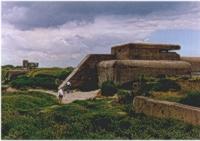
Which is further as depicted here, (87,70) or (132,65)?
(87,70)

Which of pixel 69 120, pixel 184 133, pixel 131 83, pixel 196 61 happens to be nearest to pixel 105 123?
pixel 69 120

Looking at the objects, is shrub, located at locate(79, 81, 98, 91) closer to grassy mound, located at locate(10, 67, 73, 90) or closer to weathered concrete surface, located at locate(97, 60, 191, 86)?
weathered concrete surface, located at locate(97, 60, 191, 86)

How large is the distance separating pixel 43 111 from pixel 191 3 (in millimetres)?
5520

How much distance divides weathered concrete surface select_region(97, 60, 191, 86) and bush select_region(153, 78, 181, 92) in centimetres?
268

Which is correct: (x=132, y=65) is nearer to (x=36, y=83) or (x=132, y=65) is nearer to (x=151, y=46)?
(x=151, y=46)

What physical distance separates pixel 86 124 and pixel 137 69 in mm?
9672

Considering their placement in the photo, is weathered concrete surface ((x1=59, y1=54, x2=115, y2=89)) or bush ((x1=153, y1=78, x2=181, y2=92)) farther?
weathered concrete surface ((x1=59, y1=54, x2=115, y2=89))

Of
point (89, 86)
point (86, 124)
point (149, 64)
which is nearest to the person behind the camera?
point (86, 124)

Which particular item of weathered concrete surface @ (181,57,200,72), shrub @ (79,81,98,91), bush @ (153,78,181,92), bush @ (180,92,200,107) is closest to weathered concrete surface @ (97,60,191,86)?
shrub @ (79,81,98,91)

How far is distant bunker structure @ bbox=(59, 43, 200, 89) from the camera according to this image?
69.3 feet

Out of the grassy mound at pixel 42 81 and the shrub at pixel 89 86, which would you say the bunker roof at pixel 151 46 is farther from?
the grassy mound at pixel 42 81

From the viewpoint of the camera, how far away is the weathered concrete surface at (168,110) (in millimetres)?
11227

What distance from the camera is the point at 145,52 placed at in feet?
76.3

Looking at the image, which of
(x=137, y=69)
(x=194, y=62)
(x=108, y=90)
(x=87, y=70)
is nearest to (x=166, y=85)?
(x=108, y=90)
